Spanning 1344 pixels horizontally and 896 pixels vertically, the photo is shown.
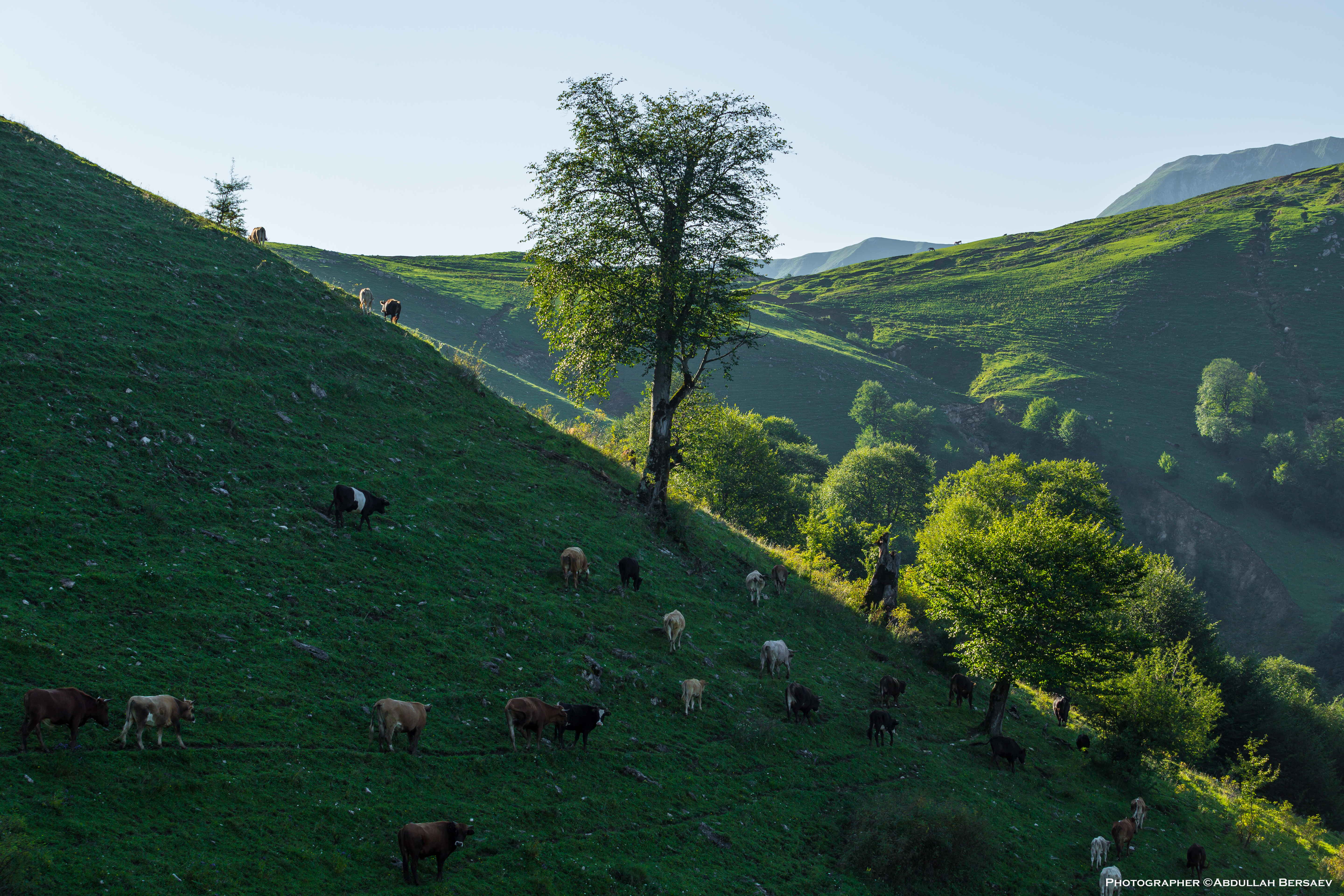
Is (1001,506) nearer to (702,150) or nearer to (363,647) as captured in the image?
(702,150)

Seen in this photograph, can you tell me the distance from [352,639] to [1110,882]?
1980 centimetres

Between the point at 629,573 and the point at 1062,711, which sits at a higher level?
the point at 629,573

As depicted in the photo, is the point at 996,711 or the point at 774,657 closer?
the point at 774,657

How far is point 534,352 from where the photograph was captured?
407ft

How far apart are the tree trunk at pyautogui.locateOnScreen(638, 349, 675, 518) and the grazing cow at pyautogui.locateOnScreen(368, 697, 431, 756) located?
17.9 metres

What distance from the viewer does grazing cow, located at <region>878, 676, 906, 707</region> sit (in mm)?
25469

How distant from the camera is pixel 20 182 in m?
28.5

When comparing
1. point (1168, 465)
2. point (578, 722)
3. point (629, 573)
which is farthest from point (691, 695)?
point (1168, 465)

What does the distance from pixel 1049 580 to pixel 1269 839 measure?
16410 mm

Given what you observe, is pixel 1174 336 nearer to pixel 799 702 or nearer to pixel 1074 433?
pixel 1074 433

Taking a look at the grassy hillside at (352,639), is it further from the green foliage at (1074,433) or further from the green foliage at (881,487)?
the green foliage at (1074,433)

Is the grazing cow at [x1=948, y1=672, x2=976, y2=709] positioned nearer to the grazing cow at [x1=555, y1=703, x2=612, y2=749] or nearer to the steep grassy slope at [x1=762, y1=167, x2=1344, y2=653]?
the grazing cow at [x1=555, y1=703, x2=612, y2=749]

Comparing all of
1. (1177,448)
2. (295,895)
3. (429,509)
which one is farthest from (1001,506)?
(1177,448)

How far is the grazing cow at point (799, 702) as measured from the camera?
21359 millimetres
